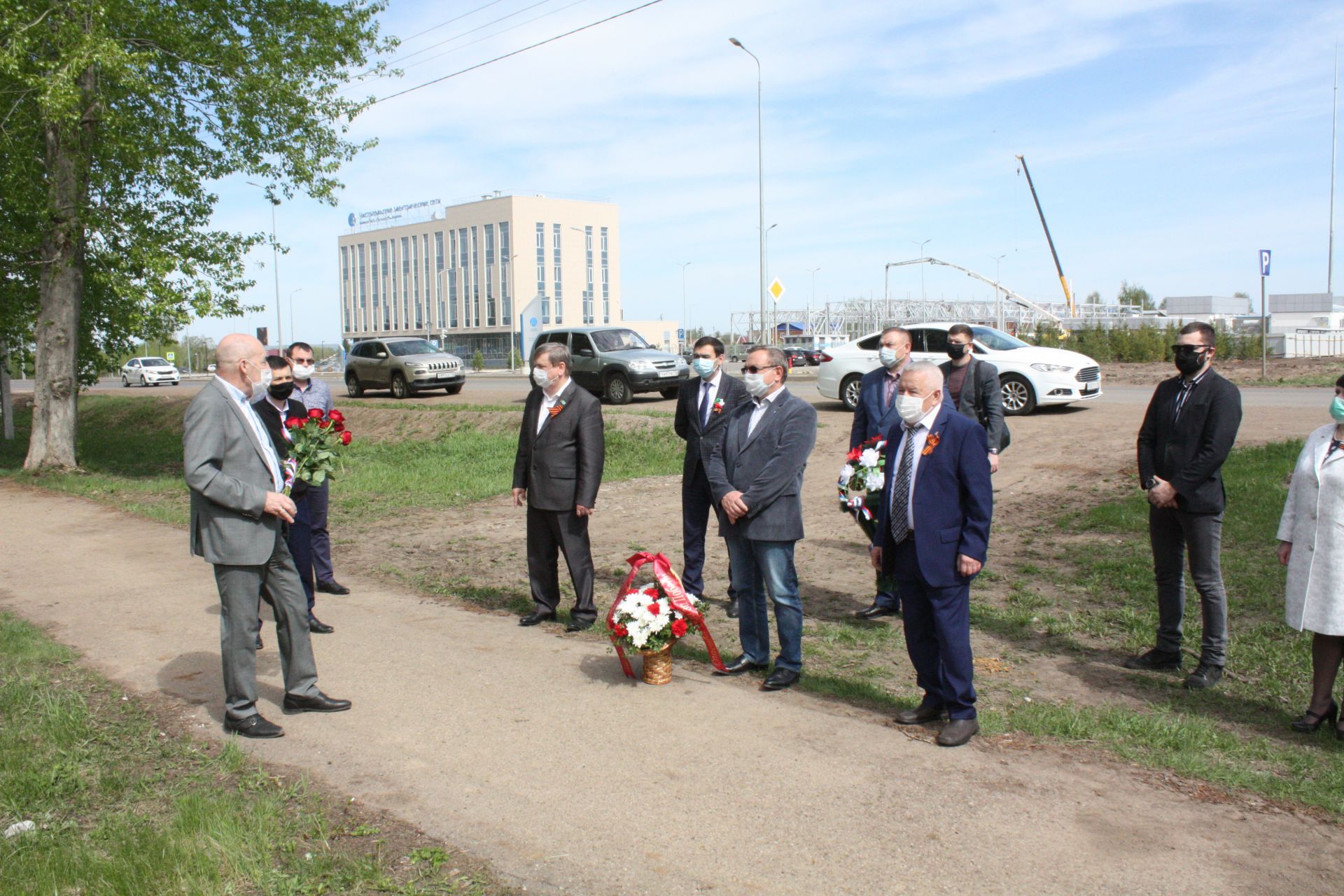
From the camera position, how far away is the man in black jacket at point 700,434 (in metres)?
7.38

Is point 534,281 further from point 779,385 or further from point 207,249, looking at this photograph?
point 779,385

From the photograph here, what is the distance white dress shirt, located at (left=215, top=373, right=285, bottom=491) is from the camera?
195 inches

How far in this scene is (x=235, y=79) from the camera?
56.3 feet

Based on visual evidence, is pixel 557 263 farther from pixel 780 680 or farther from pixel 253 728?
pixel 253 728

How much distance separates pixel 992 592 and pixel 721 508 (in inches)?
119

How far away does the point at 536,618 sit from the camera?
7336 millimetres

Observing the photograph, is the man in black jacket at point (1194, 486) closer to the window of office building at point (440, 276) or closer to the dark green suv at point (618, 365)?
the dark green suv at point (618, 365)

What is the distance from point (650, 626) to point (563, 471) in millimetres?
1793

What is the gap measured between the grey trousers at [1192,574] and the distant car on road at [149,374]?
172 feet

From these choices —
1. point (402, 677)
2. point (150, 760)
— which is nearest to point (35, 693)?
point (150, 760)

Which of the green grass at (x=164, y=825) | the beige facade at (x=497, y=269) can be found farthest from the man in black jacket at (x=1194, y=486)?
the beige facade at (x=497, y=269)

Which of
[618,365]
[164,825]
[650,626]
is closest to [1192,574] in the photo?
[650,626]

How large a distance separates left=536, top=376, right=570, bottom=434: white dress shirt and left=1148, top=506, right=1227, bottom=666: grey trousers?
393cm

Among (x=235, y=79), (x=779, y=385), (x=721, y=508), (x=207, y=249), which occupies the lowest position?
(x=721, y=508)
